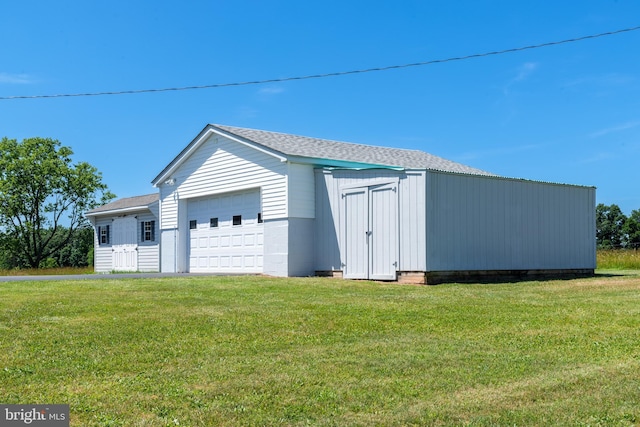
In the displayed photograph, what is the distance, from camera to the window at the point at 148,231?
2923 centimetres

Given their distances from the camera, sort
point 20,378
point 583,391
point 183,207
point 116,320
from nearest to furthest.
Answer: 1. point 583,391
2. point 20,378
3. point 116,320
4. point 183,207

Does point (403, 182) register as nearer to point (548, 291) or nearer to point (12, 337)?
point (548, 291)

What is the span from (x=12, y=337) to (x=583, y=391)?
666 cm

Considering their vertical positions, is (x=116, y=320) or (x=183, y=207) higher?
(x=183, y=207)

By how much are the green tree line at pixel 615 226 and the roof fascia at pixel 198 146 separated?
51.0m

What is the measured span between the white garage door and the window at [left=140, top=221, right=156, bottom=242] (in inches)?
177

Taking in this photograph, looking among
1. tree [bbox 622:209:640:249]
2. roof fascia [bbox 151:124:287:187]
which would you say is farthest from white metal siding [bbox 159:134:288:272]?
tree [bbox 622:209:640:249]

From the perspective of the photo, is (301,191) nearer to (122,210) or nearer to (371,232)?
(371,232)

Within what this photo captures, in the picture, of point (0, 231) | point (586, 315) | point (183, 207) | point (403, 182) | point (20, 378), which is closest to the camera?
point (20, 378)

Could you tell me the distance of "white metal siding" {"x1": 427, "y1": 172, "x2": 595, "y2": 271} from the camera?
17812mm

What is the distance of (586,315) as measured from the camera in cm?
1052


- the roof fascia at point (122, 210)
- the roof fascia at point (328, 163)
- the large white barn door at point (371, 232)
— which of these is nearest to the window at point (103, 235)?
the roof fascia at point (122, 210)

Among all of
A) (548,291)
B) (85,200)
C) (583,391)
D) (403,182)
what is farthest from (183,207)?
(85,200)

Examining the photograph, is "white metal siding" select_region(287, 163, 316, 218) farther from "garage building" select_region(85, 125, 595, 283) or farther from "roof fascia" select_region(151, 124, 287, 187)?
"roof fascia" select_region(151, 124, 287, 187)
